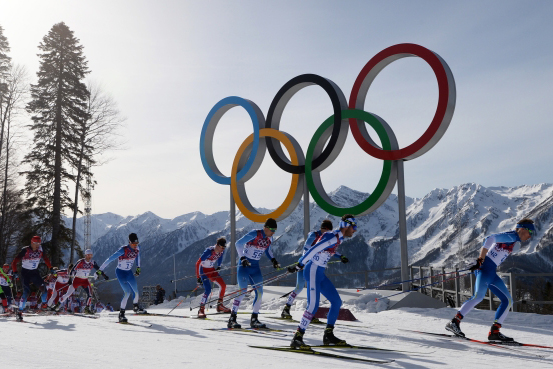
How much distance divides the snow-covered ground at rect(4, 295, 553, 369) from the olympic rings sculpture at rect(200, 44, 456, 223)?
527 centimetres

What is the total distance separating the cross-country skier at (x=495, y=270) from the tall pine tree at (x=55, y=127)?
23723 mm

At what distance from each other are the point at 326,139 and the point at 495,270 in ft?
Result: 33.4

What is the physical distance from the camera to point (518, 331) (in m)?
10.4

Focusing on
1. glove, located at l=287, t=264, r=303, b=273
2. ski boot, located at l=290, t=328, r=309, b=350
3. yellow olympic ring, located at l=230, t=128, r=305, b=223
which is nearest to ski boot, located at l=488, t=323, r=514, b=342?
ski boot, located at l=290, t=328, r=309, b=350

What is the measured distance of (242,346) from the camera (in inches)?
286

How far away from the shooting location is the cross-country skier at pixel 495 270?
8344mm

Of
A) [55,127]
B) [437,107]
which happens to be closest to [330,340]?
[437,107]

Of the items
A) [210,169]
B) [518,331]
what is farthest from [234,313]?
[210,169]

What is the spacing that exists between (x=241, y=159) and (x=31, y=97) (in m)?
15.6

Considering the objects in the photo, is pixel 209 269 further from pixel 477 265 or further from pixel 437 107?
pixel 437 107

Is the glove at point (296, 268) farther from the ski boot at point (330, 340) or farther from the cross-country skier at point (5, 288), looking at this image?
the cross-country skier at point (5, 288)

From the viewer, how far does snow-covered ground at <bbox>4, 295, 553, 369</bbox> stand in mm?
5695

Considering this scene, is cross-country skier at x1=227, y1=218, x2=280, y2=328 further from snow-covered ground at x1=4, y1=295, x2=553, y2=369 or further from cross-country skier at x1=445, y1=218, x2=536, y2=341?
cross-country skier at x1=445, y1=218, x2=536, y2=341

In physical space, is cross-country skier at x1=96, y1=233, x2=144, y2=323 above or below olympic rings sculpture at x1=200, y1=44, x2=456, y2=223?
below
